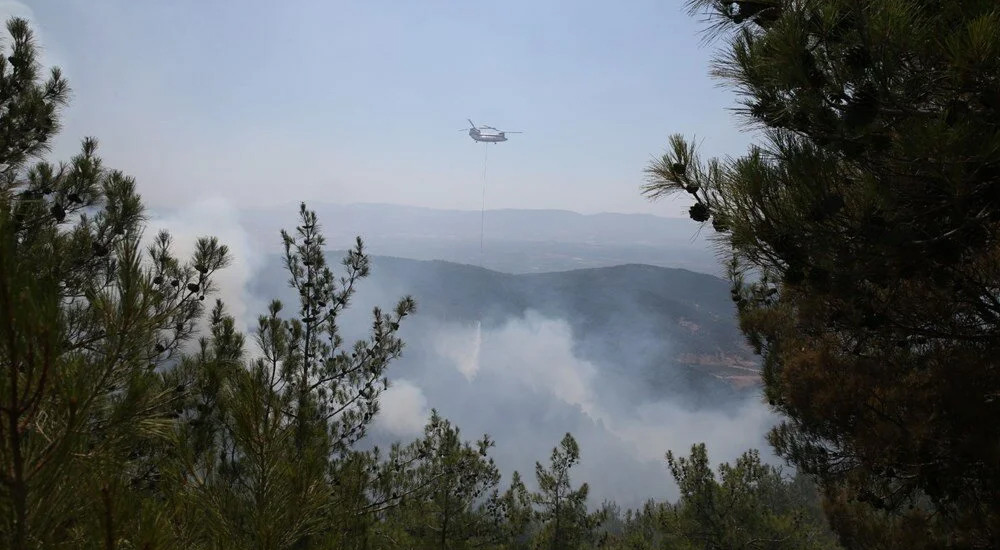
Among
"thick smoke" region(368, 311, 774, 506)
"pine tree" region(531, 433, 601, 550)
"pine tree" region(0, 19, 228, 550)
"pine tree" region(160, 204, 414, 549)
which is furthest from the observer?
"thick smoke" region(368, 311, 774, 506)

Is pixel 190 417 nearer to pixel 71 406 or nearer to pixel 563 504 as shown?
pixel 71 406

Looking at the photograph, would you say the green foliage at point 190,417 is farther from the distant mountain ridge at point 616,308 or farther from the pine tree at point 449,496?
the distant mountain ridge at point 616,308

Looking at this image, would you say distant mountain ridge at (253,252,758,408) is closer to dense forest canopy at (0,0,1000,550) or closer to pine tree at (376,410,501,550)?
pine tree at (376,410,501,550)

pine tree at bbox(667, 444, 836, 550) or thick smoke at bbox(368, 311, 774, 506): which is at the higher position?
pine tree at bbox(667, 444, 836, 550)

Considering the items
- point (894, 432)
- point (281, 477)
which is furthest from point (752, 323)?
point (281, 477)

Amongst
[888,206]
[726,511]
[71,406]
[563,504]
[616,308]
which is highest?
[888,206]

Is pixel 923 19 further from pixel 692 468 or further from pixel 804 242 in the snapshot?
pixel 692 468

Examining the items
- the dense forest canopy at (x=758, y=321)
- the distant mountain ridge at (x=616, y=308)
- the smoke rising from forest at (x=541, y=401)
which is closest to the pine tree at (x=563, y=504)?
the dense forest canopy at (x=758, y=321)

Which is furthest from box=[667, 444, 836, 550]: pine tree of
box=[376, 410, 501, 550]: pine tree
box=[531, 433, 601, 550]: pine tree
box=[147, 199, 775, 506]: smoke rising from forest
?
box=[147, 199, 775, 506]: smoke rising from forest

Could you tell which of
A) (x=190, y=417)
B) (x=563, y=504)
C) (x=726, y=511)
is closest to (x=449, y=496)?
(x=563, y=504)
